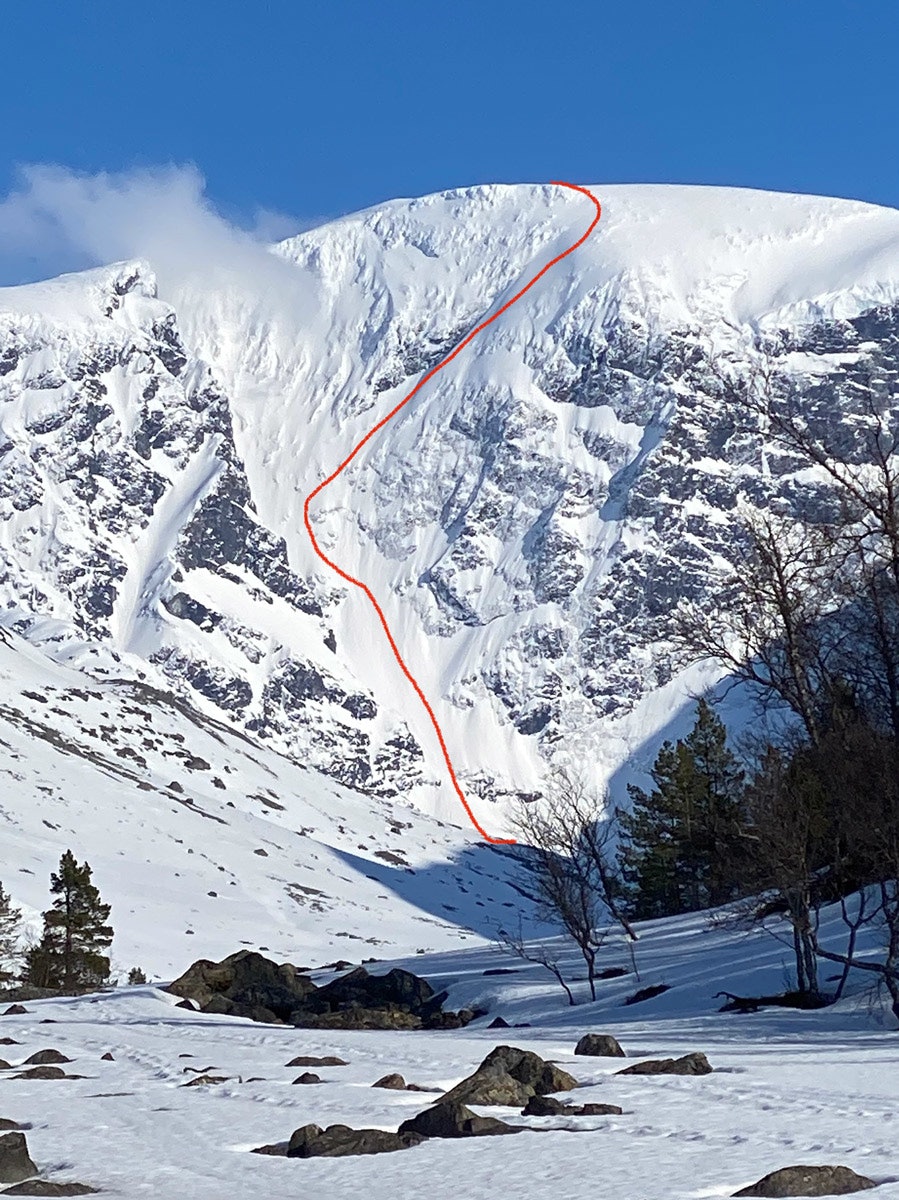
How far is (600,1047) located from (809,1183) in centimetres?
924

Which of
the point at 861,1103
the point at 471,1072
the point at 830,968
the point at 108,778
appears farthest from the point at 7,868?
the point at 861,1103

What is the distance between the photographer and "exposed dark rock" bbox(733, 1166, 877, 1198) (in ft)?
32.0

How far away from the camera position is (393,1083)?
16484 mm

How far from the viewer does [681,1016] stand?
84.6ft

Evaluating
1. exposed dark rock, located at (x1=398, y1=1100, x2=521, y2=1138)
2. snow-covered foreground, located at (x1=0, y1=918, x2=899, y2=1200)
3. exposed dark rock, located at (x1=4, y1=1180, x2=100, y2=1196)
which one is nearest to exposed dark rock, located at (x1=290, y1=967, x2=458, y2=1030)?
snow-covered foreground, located at (x1=0, y1=918, x2=899, y2=1200)

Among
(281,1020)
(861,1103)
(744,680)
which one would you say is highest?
(744,680)

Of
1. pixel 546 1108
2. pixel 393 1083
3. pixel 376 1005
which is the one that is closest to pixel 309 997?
pixel 376 1005

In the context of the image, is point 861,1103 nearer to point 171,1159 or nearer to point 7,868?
point 171,1159

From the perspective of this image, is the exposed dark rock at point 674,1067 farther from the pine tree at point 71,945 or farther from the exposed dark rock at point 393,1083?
the pine tree at point 71,945

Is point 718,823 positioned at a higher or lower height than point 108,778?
lower

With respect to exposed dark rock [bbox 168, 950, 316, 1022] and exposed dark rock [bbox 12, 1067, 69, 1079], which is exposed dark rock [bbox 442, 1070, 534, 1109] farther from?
exposed dark rock [bbox 168, 950, 316, 1022]

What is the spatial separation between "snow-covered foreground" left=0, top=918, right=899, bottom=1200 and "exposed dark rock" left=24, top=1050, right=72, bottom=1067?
381mm

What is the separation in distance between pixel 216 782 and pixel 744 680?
12893cm

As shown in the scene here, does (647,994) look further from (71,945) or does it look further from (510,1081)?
(71,945)
